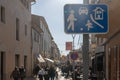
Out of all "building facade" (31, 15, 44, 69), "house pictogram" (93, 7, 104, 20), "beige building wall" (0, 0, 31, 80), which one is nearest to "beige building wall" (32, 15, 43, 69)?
"building facade" (31, 15, 44, 69)

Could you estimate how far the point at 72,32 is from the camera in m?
8.34

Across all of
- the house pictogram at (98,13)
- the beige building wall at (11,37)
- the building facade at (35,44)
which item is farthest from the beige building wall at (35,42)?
the house pictogram at (98,13)

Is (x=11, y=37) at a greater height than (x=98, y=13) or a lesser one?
lesser

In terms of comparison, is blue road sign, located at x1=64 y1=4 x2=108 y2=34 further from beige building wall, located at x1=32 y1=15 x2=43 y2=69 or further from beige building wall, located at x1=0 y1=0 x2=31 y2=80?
beige building wall, located at x1=32 y1=15 x2=43 y2=69

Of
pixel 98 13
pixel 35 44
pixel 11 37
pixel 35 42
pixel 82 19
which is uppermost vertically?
pixel 98 13

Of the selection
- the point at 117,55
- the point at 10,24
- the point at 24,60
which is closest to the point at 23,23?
the point at 24,60

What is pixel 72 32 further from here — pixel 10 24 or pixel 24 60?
pixel 24 60

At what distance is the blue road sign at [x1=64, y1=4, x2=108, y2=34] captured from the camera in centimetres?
827

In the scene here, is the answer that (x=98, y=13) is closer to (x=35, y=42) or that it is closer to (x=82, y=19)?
(x=82, y=19)

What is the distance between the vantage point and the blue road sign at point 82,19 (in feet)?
27.1

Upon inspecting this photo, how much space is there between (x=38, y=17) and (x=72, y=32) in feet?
221

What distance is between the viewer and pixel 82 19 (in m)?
8.29

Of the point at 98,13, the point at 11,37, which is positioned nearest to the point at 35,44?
the point at 11,37

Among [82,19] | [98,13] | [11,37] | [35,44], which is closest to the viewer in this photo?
[82,19]
